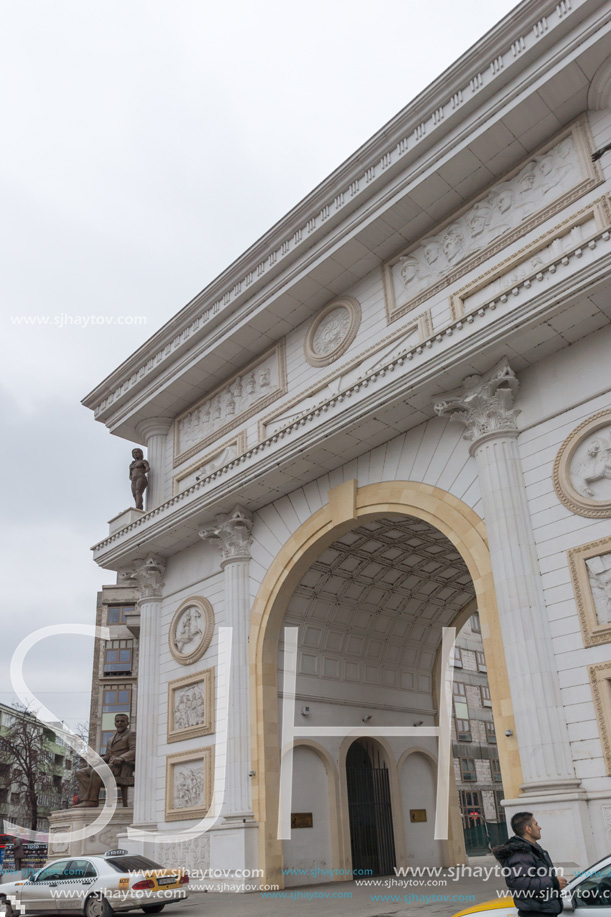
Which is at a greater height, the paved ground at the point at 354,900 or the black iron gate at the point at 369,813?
the black iron gate at the point at 369,813

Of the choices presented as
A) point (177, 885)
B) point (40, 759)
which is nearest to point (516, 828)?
point (177, 885)

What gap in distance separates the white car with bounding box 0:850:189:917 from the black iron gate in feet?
22.0

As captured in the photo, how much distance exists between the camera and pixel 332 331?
Answer: 2009 cm

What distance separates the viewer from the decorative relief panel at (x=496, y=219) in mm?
15344

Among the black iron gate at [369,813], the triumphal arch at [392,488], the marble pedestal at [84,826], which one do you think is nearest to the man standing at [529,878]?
the triumphal arch at [392,488]

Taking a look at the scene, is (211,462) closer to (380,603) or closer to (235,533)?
(235,533)

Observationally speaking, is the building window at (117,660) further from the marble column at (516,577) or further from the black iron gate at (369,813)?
the marble column at (516,577)

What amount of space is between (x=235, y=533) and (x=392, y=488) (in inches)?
201

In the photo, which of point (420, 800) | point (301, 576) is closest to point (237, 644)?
point (301, 576)

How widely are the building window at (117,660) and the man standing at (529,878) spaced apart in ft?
129

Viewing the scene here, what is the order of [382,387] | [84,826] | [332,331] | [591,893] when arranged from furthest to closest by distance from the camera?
[84,826]
[332,331]
[382,387]
[591,893]

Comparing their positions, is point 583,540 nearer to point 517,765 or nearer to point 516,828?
point 517,765

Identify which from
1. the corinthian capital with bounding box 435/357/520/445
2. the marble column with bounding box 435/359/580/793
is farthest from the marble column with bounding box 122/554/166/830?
the corinthian capital with bounding box 435/357/520/445

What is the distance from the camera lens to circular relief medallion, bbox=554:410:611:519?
1321cm
